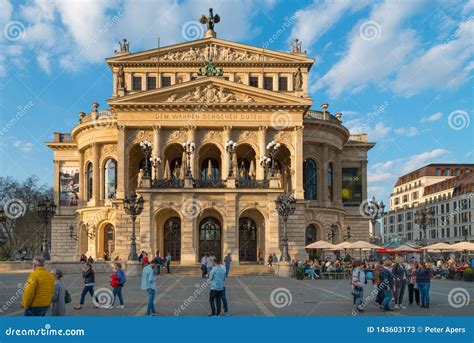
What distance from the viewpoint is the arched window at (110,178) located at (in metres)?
68.5

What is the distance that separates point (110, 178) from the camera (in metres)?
68.9

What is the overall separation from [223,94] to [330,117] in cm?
1565

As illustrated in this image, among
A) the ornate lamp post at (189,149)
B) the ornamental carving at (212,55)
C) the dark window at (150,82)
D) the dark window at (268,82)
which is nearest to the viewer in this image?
the ornate lamp post at (189,149)

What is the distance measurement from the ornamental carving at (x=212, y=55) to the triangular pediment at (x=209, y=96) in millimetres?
11264

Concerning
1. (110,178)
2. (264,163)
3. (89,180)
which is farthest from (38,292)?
(89,180)

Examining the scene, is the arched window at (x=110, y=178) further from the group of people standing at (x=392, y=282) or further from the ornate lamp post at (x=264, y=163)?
the group of people standing at (x=392, y=282)

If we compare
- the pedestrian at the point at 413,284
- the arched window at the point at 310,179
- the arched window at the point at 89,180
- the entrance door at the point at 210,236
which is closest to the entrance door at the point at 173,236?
the entrance door at the point at 210,236

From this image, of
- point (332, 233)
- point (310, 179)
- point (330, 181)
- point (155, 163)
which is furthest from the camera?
point (330, 181)

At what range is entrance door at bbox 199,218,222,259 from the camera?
5797 centimetres

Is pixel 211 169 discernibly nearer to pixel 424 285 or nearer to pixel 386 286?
pixel 424 285

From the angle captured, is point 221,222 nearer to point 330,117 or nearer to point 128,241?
point 128,241

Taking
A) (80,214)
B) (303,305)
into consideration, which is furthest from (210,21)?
(303,305)

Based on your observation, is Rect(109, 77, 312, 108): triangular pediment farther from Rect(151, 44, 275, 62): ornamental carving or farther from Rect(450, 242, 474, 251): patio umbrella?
Rect(450, 242, 474, 251): patio umbrella

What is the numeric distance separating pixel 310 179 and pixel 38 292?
57.6 m
